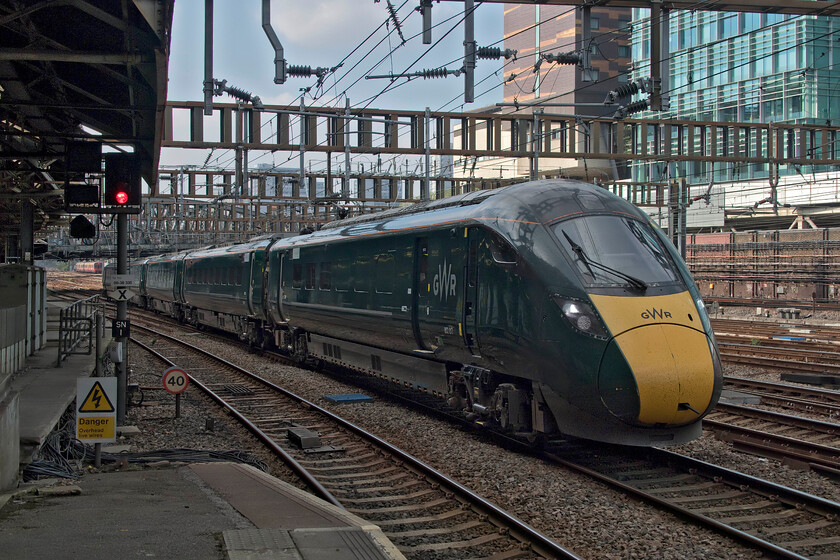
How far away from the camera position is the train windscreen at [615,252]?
9047 millimetres

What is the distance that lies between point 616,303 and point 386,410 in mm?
5714

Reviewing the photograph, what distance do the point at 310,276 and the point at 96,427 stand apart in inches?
358

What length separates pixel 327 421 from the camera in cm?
1276

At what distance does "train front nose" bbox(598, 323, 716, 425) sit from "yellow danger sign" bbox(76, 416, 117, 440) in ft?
17.3

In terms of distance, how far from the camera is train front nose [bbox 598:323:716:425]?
8.45m

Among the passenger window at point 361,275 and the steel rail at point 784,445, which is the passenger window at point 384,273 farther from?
the steel rail at point 784,445

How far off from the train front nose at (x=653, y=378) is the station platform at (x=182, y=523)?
3.15 metres

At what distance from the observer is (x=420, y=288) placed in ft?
40.1

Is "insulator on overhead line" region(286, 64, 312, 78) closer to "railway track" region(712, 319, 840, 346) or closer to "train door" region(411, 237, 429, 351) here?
"train door" region(411, 237, 429, 351)

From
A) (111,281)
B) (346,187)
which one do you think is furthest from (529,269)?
(346,187)

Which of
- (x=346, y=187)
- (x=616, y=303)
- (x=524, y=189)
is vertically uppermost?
(x=346, y=187)

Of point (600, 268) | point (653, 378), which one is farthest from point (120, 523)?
point (600, 268)

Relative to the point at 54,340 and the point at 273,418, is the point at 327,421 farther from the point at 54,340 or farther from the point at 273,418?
the point at 54,340

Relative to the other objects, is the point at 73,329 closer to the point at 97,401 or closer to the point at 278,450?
the point at 278,450
